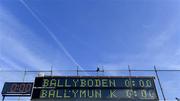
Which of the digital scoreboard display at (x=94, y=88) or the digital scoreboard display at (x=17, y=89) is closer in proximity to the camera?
the digital scoreboard display at (x=94, y=88)

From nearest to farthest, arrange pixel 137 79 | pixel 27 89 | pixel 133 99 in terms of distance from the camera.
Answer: pixel 133 99
pixel 137 79
pixel 27 89

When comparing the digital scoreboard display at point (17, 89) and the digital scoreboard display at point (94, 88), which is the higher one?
the digital scoreboard display at point (17, 89)

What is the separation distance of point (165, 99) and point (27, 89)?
11.2 metres

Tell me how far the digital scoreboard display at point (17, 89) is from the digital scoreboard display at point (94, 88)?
3687mm

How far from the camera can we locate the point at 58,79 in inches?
551

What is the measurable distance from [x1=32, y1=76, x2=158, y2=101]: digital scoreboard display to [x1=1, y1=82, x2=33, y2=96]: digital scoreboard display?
12.1 feet

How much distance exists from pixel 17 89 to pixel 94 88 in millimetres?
7862

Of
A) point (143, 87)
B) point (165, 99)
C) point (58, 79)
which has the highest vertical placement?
point (58, 79)

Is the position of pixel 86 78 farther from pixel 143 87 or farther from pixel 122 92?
pixel 143 87

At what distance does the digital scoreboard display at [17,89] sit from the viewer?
676 inches

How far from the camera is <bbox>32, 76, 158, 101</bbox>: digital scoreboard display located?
516 inches

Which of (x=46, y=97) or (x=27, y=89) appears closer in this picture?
(x=46, y=97)

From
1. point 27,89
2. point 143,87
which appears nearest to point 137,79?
point 143,87

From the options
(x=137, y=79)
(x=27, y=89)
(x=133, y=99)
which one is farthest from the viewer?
(x=27, y=89)
